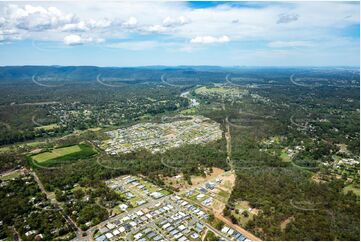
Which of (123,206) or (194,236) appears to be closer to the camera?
(194,236)

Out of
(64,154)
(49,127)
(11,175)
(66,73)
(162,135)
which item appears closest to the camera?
(11,175)

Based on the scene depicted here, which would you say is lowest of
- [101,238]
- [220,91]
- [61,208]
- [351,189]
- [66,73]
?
[101,238]

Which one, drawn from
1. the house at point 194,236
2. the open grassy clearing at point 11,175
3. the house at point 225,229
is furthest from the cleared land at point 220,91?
the house at point 194,236

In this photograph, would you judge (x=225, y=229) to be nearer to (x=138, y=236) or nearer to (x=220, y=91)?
(x=138, y=236)

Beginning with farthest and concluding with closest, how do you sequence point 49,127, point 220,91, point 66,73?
point 66,73 → point 220,91 → point 49,127

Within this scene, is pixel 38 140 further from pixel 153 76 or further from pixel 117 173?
pixel 153 76

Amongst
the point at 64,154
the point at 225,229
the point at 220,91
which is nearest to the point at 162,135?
the point at 64,154

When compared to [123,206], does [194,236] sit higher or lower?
lower

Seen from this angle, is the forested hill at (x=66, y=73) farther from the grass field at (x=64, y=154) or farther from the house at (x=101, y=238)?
the house at (x=101, y=238)
